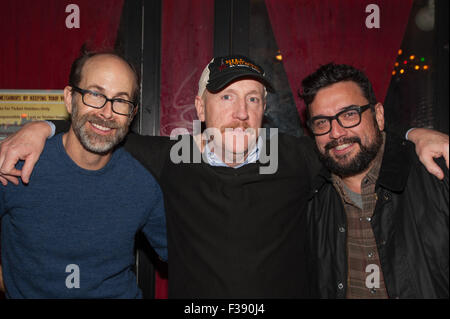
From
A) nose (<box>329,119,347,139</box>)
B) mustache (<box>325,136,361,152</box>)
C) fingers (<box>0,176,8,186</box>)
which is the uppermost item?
nose (<box>329,119,347,139</box>)

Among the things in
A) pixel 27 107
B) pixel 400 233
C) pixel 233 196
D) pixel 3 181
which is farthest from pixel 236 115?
pixel 27 107

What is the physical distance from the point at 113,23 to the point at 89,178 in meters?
1.72

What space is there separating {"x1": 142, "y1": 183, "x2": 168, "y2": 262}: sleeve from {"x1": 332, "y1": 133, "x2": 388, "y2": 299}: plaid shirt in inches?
45.9

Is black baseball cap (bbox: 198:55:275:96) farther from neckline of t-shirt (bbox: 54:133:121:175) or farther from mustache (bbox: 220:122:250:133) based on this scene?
neckline of t-shirt (bbox: 54:133:121:175)

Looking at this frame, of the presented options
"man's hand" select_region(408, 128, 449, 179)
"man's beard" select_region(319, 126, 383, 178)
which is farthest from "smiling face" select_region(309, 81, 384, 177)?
"man's hand" select_region(408, 128, 449, 179)

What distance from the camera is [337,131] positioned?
1.83 meters

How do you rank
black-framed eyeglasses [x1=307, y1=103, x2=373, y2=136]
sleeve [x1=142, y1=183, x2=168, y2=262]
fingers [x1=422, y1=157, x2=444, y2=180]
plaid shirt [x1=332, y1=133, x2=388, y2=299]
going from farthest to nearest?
1. sleeve [x1=142, y1=183, x2=168, y2=262]
2. black-framed eyeglasses [x1=307, y1=103, x2=373, y2=136]
3. plaid shirt [x1=332, y1=133, x2=388, y2=299]
4. fingers [x1=422, y1=157, x2=444, y2=180]

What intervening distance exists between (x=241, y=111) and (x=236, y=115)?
0.13 feet

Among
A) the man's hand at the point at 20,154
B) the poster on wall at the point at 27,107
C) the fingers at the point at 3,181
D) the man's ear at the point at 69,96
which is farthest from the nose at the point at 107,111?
the poster on wall at the point at 27,107

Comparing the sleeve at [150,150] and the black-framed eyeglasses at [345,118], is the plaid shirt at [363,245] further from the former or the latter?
the sleeve at [150,150]

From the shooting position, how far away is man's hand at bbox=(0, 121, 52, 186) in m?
1.66

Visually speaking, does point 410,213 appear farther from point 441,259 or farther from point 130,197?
point 130,197

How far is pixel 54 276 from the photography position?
5.66 feet

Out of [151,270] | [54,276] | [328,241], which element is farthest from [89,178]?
[328,241]
